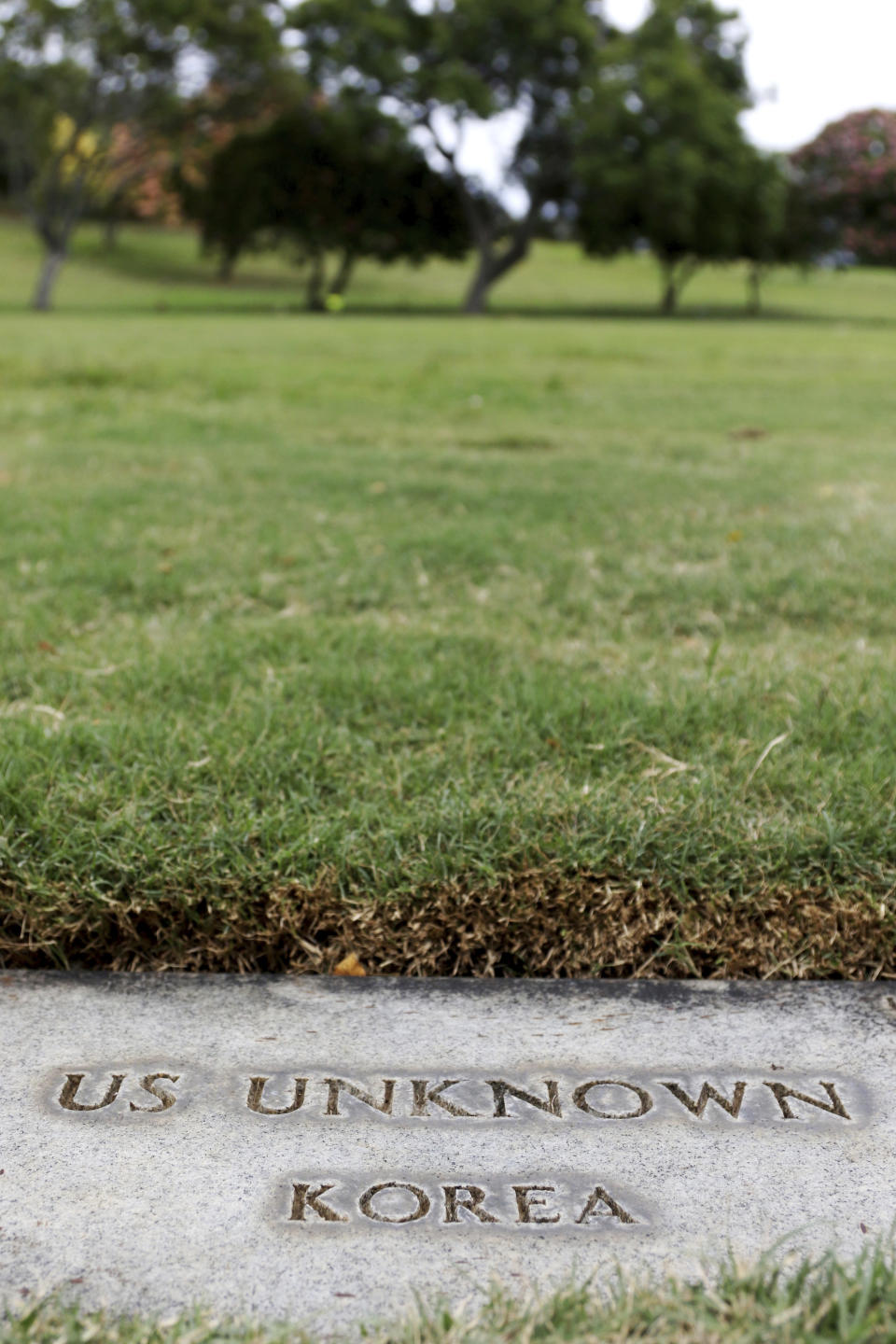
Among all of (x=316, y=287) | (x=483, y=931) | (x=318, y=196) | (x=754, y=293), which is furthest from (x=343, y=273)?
(x=483, y=931)

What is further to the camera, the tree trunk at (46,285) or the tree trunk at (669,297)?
the tree trunk at (669,297)

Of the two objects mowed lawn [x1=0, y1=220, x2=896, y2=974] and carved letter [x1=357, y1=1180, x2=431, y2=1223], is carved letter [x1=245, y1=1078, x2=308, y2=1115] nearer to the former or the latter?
carved letter [x1=357, y1=1180, x2=431, y2=1223]

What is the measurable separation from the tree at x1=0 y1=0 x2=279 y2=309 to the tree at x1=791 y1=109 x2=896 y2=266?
21.8 metres

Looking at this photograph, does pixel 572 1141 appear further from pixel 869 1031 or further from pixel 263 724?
pixel 263 724

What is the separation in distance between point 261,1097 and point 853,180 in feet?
144

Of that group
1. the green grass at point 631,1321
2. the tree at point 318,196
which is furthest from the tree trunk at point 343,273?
the green grass at point 631,1321

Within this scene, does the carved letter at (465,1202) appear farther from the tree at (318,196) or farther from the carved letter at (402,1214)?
the tree at (318,196)

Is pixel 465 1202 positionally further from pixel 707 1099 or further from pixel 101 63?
pixel 101 63

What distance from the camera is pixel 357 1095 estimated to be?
170 centimetres

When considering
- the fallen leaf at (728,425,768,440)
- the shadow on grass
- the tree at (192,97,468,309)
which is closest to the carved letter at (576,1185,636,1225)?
the fallen leaf at (728,425,768,440)

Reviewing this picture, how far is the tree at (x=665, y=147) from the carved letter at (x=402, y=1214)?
2910 cm

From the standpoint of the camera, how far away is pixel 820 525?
14.9 feet

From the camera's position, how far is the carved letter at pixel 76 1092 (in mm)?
1656

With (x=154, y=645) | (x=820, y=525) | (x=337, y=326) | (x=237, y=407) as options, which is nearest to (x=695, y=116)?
(x=337, y=326)
